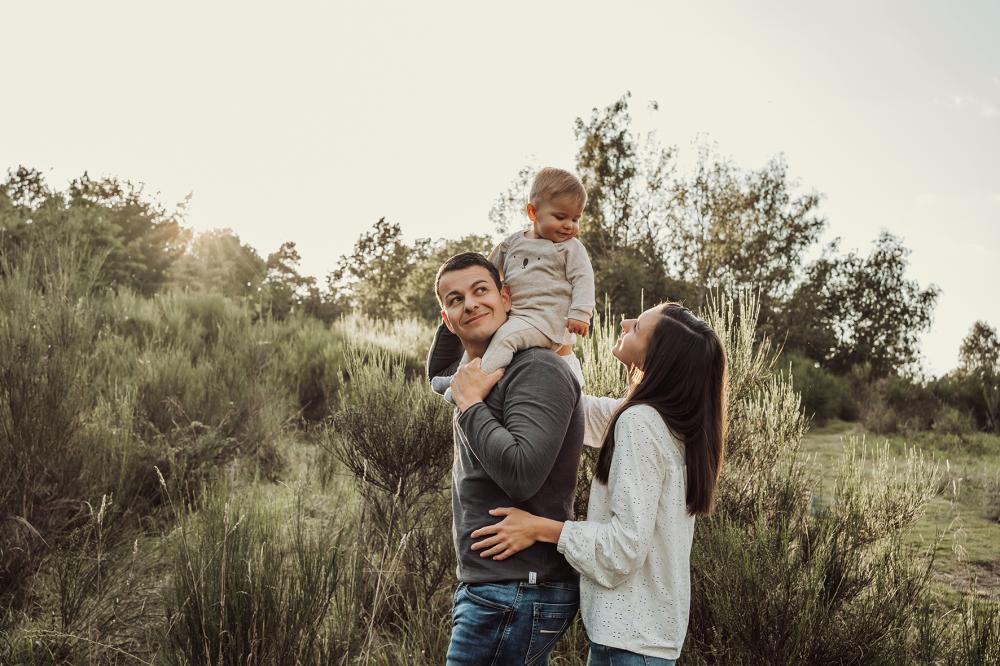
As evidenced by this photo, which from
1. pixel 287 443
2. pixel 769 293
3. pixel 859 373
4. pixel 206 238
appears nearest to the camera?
pixel 287 443

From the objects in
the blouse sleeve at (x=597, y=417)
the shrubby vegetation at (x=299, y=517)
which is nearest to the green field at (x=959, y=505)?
the shrubby vegetation at (x=299, y=517)

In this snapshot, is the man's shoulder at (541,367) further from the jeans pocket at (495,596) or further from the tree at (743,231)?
the tree at (743,231)

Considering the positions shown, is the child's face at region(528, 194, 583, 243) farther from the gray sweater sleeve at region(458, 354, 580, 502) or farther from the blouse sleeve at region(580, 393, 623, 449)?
the gray sweater sleeve at region(458, 354, 580, 502)

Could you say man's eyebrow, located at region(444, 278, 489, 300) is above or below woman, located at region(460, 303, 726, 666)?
above

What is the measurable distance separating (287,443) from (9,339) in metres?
3.96

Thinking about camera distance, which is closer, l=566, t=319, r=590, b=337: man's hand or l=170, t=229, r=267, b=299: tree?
l=566, t=319, r=590, b=337: man's hand

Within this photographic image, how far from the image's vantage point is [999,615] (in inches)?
132

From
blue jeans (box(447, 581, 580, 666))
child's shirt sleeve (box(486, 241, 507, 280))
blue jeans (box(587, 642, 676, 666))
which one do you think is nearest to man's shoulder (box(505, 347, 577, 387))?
blue jeans (box(447, 581, 580, 666))

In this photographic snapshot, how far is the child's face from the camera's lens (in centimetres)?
293

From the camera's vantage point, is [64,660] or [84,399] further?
[84,399]

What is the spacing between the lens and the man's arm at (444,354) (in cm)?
254

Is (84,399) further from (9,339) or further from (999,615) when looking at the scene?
(999,615)

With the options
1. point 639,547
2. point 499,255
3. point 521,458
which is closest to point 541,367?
point 521,458

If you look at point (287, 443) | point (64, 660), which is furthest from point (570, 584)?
point (287, 443)
